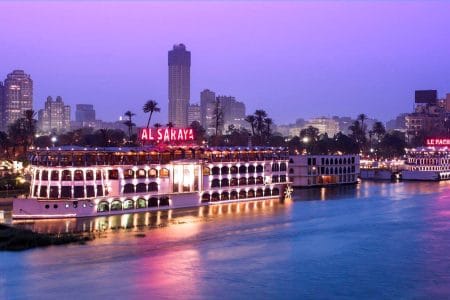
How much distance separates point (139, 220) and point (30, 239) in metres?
11.6

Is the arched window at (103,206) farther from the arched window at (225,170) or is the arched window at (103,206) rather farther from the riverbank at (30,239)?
the arched window at (225,170)

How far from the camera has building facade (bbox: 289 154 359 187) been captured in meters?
88.1

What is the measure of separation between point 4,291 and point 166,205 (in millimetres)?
27219

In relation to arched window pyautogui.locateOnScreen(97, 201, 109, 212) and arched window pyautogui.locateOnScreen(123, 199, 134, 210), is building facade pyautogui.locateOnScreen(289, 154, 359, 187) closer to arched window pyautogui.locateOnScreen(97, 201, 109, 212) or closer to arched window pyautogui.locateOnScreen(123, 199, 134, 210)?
arched window pyautogui.locateOnScreen(123, 199, 134, 210)

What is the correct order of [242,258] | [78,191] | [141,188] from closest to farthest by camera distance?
[242,258], [78,191], [141,188]

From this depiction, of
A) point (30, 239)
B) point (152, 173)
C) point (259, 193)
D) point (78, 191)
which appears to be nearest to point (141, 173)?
point (152, 173)

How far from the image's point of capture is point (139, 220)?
169ft

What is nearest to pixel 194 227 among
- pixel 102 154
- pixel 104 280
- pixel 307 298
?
pixel 102 154

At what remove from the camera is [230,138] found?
144m

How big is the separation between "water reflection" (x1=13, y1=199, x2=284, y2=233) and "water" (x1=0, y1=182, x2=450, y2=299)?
9cm

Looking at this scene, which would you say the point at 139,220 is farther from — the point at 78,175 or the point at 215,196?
the point at 215,196

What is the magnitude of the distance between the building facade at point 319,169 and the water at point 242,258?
1146 inches

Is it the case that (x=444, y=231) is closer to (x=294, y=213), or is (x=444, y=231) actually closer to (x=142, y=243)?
(x=294, y=213)

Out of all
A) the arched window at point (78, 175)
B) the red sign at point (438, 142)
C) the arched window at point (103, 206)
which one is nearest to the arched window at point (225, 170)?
the arched window at point (103, 206)
